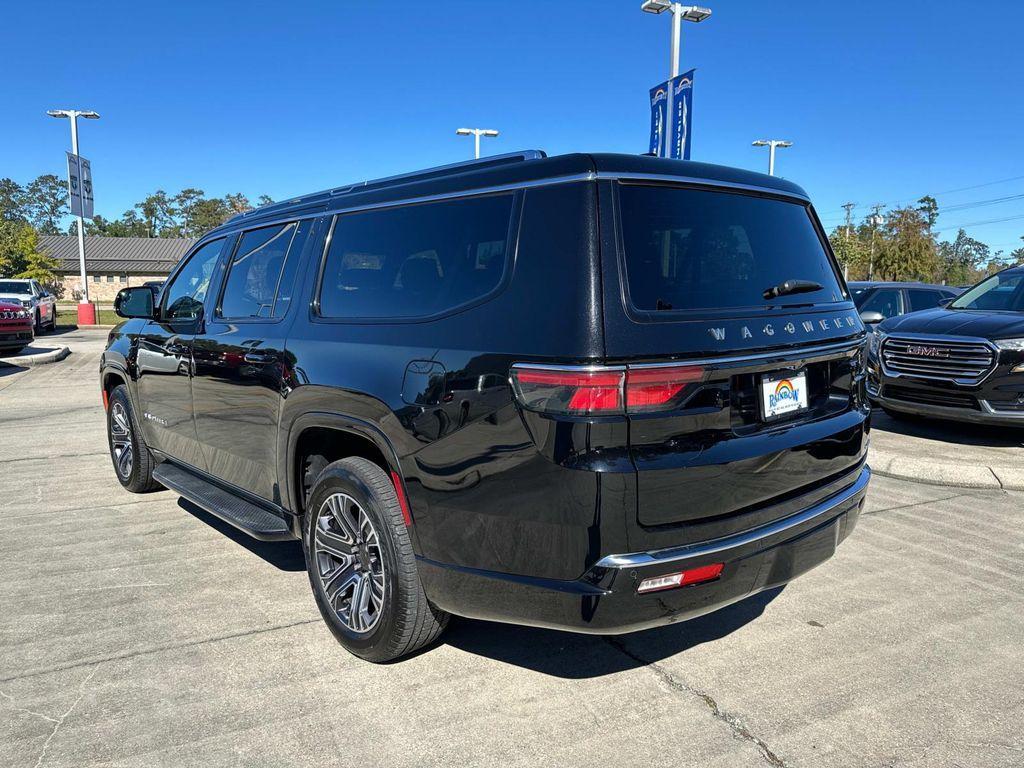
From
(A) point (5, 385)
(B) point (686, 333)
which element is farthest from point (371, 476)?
(A) point (5, 385)

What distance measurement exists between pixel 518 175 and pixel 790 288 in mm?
1184

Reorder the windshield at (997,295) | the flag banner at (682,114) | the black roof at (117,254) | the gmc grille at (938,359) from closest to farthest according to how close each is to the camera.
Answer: the gmc grille at (938,359) < the windshield at (997,295) < the flag banner at (682,114) < the black roof at (117,254)

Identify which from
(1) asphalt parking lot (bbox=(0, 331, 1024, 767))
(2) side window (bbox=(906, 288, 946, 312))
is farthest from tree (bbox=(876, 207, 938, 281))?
(1) asphalt parking lot (bbox=(0, 331, 1024, 767))

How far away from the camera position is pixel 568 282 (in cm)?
246

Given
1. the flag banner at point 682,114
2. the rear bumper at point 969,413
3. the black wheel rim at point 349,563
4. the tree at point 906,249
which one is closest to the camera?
the black wheel rim at point 349,563

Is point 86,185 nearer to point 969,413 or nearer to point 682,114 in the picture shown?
point 682,114

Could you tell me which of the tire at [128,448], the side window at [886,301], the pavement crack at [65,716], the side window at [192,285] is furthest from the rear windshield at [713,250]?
the side window at [886,301]

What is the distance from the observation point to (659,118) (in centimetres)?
1070

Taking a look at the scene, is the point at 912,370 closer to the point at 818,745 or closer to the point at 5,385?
the point at 818,745

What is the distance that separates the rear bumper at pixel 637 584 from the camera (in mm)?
2381

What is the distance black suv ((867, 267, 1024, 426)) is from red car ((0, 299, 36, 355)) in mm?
14715

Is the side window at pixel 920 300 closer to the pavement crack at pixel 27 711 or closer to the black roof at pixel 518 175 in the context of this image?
the black roof at pixel 518 175

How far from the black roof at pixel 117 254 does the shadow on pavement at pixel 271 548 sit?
73771mm

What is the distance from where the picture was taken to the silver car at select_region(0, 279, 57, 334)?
22.1 metres
